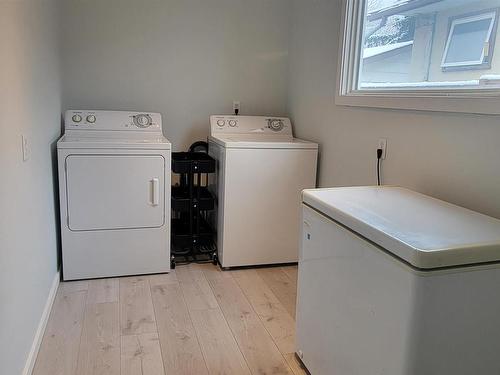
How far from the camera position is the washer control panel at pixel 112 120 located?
2.94 meters

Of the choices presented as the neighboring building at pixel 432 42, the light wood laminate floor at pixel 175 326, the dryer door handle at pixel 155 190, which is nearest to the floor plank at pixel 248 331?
the light wood laminate floor at pixel 175 326

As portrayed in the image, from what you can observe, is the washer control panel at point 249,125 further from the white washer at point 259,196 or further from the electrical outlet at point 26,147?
the electrical outlet at point 26,147

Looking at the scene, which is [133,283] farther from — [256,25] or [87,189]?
[256,25]

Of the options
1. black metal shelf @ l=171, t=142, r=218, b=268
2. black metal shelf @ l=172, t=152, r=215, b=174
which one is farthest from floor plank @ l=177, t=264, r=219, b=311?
black metal shelf @ l=172, t=152, r=215, b=174

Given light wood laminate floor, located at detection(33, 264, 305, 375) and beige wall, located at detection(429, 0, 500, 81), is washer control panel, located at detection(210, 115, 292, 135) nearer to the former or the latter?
light wood laminate floor, located at detection(33, 264, 305, 375)

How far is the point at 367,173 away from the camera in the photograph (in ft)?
7.79

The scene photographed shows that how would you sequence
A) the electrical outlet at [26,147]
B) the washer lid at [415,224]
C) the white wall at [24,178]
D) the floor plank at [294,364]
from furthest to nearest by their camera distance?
1. the floor plank at [294,364]
2. the electrical outlet at [26,147]
3. the white wall at [24,178]
4. the washer lid at [415,224]

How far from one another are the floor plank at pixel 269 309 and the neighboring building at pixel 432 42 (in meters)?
1.41

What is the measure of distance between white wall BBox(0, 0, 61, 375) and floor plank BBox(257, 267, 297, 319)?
1.31 m

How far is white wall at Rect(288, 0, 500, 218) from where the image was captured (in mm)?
1615

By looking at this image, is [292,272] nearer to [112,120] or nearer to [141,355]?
[141,355]

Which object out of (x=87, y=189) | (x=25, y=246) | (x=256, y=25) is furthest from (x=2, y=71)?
(x=256, y=25)

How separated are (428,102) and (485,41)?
31 cm

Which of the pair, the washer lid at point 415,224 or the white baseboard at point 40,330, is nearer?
the washer lid at point 415,224
